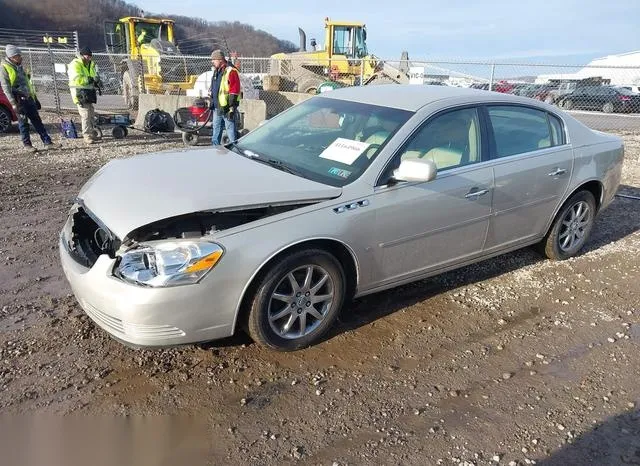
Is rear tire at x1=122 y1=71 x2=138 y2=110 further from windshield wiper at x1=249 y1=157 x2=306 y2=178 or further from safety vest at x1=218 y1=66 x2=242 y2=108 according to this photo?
windshield wiper at x1=249 y1=157 x2=306 y2=178

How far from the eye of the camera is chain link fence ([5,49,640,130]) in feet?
48.6

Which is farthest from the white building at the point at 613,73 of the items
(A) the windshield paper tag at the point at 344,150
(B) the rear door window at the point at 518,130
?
(A) the windshield paper tag at the point at 344,150

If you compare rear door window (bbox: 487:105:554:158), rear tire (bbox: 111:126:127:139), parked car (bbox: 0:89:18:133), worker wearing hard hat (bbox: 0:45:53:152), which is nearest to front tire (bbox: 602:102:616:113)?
rear tire (bbox: 111:126:127:139)

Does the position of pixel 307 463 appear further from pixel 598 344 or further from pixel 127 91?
pixel 127 91

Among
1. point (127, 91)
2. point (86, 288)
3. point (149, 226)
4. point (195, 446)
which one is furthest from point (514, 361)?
point (127, 91)

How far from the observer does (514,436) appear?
2775 millimetres

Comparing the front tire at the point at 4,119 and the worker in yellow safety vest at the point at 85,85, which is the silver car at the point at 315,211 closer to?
the worker in yellow safety vest at the point at 85,85

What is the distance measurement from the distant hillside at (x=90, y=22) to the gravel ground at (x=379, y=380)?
225ft

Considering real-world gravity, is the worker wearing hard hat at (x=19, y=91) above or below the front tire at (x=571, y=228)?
above

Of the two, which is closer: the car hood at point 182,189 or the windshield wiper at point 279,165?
the car hood at point 182,189

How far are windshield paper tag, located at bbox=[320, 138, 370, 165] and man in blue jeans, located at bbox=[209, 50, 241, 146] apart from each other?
→ 5.79 metres

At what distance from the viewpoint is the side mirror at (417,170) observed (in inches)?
134

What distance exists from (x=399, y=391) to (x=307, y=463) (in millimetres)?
807

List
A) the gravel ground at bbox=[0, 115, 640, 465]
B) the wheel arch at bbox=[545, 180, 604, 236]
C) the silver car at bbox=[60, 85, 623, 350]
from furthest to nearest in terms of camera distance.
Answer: the wheel arch at bbox=[545, 180, 604, 236]
the silver car at bbox=[60, 85, 623, 350]
the gravel ground at bbox=[0, 115, 640, 465]
